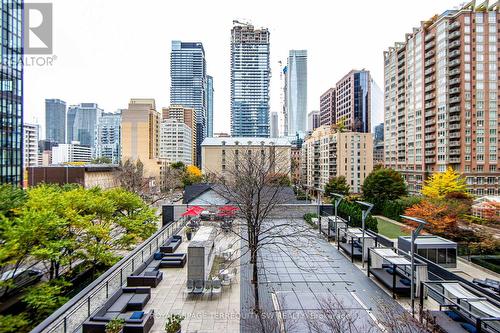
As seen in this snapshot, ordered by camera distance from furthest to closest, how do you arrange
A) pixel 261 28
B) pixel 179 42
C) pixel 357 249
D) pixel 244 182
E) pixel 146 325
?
pixel 179 42, pixel 261 28, pixel 357 249, pixel 244 182, pixel 146 325

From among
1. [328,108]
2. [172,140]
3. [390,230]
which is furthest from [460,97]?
[172,140]

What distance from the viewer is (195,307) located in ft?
39.8

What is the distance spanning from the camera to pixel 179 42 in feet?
643

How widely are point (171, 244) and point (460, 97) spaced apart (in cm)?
5577

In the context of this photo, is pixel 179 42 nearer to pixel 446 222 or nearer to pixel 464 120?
pixel 464 120

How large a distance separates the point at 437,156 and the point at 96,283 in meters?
59.5

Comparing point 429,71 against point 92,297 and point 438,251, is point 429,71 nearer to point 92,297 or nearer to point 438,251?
point 438,251

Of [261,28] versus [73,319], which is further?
[261,28]

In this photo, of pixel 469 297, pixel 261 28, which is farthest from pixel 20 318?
pixel 261 28

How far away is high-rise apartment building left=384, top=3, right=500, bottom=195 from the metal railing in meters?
53.1

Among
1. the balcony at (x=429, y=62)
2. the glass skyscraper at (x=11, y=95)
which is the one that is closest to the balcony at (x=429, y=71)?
the balcony at (x=429, y=62)

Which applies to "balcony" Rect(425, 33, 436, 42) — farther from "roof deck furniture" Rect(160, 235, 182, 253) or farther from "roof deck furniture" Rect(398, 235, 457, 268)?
"roof deck furniture" Rect(160, 235, 182, 253)

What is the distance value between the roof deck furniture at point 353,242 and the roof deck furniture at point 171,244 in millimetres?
11066

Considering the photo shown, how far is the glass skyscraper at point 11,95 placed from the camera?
124 ft
